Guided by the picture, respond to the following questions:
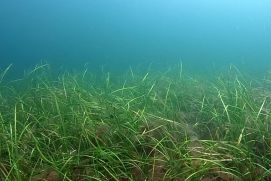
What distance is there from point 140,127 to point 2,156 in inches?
42.7

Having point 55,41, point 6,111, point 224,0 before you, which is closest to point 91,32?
point 55,41

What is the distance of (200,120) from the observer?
3.74 meters

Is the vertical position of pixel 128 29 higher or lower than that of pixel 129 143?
lower

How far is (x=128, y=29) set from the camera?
266 ft

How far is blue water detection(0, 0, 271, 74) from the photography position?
45272 millimetres

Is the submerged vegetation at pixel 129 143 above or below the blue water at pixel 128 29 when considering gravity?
above

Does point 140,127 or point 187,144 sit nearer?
point 187,144

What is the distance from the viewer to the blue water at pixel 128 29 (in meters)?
45.3

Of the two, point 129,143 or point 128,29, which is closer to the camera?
point 129,143

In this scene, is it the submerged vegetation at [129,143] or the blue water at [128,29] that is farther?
the blue water at [128,29]

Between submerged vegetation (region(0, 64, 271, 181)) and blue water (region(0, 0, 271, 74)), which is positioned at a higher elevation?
submerged vegetation (region(0, 64, 271, 181))

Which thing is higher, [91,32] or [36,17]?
[36,17]

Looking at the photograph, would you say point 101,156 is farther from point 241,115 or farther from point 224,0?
point 224,0

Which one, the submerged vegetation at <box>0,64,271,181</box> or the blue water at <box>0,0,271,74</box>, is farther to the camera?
the blue water at <box>0,0,271,74</box>
